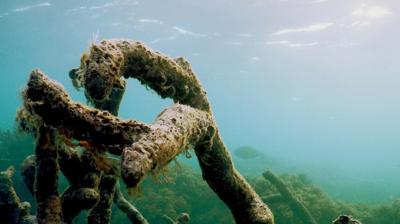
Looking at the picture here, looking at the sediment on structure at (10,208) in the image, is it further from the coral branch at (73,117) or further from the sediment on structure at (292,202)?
the sediment on structure at (292,202)

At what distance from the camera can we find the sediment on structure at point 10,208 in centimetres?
501

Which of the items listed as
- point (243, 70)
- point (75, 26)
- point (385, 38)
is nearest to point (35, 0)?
point (75, 26)

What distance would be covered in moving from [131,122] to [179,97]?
43.4 inches

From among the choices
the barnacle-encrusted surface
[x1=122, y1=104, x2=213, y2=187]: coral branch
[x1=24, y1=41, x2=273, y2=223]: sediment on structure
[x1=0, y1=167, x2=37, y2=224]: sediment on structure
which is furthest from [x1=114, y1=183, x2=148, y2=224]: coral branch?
A: [x1=122, y1=104, x2=213, y2=187]: coral branch

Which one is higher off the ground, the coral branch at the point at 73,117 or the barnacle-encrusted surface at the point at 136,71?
the barnacle-encrusted surface at the point at 136,71

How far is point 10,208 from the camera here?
509 cm

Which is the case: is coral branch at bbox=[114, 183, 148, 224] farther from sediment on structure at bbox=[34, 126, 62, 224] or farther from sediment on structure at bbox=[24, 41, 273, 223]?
sediment on structure at bbox=[24, 41, 273, 223]

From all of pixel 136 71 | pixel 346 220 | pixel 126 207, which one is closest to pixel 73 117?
pixel 136 71

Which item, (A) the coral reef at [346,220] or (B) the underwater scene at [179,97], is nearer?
(B) the underwater scene at [179,97]

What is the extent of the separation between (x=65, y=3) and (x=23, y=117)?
34.7 metres

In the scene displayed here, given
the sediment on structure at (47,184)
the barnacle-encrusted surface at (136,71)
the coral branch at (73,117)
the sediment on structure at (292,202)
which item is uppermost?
the barnacle-encrusted surface at (136,71)

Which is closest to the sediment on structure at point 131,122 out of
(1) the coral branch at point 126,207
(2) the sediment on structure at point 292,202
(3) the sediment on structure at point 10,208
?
(1) the coral branch at point 126,207

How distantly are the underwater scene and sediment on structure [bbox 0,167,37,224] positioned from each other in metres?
0.02

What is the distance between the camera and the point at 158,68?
8.98 ft
